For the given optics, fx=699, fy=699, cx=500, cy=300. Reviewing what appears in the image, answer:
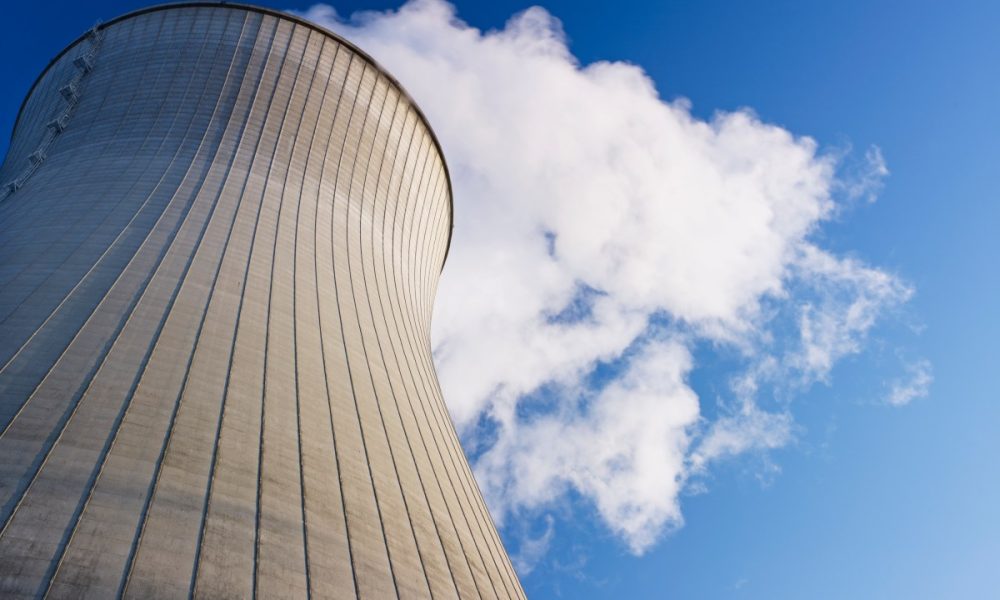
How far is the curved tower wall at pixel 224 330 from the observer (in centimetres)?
380

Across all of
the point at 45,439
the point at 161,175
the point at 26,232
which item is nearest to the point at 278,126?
the point at 161,175

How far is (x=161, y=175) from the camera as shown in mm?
7789

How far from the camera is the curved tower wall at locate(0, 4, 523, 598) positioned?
12.5 ft

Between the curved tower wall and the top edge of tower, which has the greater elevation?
the top edge of tower

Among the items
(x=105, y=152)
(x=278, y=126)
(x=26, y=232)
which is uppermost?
(x=278, y=126)

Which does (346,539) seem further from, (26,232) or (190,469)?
(26,232)

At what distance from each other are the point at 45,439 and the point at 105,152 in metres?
5.55

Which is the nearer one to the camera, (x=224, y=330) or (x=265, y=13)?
(x=224, y=330)

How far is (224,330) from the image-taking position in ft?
18.7

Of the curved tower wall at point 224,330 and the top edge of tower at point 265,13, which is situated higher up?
the top edge of tower at point 265,13

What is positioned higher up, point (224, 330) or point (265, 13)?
point (265, 13)

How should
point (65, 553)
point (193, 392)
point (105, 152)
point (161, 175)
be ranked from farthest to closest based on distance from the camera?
point (105, 152) → point (161, 175) → point (193, 392) → point (65, 553)

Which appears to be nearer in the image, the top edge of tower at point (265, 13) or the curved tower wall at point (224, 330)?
the curved tower wall at point (224, 330)

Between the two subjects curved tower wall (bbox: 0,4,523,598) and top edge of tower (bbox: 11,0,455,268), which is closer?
curved tower wall (bbox: 0,4,523,598)
